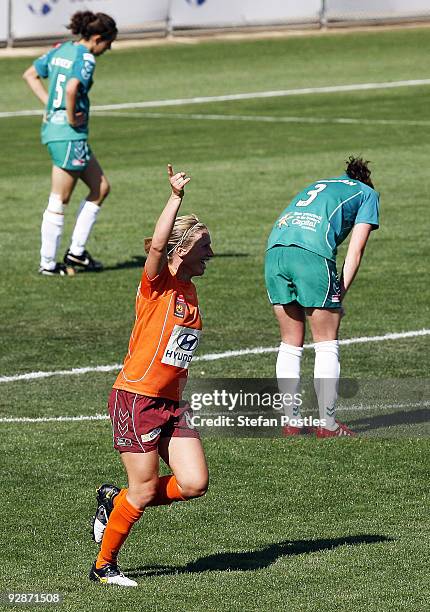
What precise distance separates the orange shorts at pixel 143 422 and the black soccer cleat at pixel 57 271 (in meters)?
8.68

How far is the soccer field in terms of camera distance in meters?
7.43

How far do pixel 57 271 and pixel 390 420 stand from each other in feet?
20.9

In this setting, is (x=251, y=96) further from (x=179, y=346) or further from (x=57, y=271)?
(x=179, y=346)

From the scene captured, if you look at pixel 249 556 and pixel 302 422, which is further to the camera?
pixel 302 422

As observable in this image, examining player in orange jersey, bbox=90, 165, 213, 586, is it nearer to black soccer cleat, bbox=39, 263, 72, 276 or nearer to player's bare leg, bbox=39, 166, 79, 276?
player's bare leg, bbox=39, 166, 79, 276

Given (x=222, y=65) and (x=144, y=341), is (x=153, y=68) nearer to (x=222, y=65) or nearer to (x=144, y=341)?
(x=222, y=65)

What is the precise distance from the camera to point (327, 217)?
992 cm

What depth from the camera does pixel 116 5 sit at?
123 ft

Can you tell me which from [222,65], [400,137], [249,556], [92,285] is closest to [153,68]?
[222,65]

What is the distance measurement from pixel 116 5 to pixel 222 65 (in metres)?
3.94

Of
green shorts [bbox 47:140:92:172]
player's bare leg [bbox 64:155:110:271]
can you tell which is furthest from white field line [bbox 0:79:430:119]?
green shorts [bbox 47:140:92:172]

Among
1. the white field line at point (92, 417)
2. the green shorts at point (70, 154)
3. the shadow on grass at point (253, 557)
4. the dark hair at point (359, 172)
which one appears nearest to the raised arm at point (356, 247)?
the dark hair at point (359, 172)

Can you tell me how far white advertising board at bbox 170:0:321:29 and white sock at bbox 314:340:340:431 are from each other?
96.7 ft

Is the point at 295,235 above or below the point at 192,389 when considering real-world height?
above
